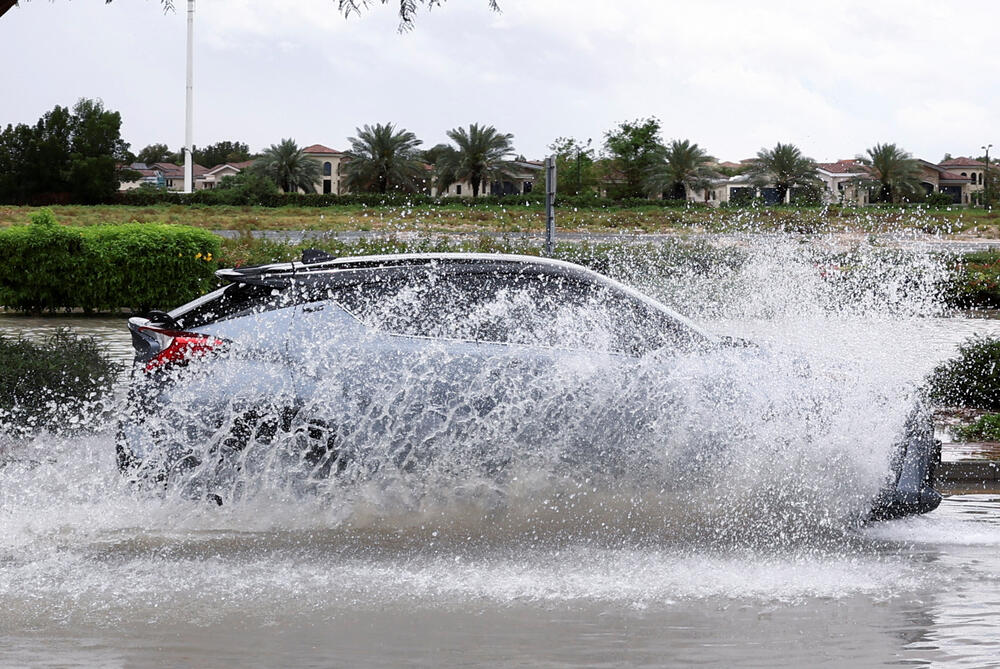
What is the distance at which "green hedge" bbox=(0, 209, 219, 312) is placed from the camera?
19.0 metres

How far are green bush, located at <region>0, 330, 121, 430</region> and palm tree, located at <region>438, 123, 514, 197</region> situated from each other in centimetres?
6808

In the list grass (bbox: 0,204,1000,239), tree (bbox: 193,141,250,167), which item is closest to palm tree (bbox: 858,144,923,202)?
grass (bbox: 0,204,1000,239)

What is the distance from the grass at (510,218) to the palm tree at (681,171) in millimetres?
6546

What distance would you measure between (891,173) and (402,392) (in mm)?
65203

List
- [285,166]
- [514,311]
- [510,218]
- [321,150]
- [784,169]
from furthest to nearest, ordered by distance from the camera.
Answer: [321,150] < [285,166] < [784,169] < [510,218] < [514,311]

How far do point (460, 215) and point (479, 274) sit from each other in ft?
182

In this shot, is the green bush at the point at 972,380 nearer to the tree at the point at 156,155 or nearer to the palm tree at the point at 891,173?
the palm tree at the point at 891,173

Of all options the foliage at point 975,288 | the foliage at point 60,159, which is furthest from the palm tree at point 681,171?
the foliage at point 975,288

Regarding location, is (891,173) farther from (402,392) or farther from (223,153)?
(223,153)

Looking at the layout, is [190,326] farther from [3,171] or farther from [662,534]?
[3,171]

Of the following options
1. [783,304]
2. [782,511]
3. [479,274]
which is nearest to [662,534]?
[782,511]

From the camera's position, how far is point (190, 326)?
6.14 metres

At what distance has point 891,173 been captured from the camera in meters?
66.6

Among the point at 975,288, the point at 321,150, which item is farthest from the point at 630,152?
the point at 975,288
